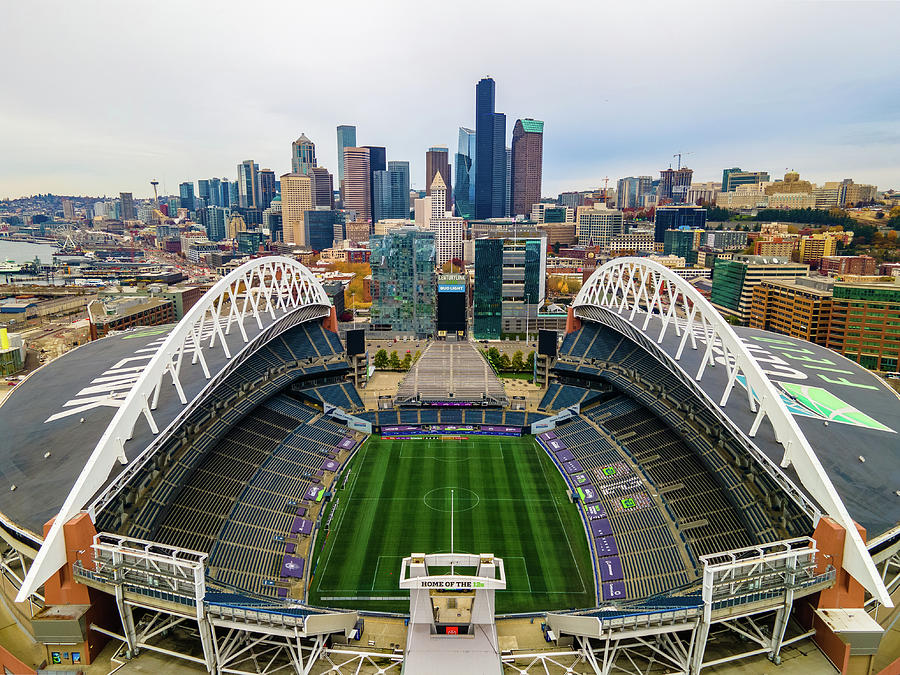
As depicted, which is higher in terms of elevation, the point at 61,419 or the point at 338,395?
the point at 61,419

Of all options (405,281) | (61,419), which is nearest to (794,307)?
(405,281)

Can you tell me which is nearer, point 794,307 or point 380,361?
point 380,361

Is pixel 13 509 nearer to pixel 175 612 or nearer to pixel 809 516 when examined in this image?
pixel 175 612

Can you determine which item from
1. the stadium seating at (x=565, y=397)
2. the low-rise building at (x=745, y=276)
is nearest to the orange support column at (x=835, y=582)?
the stadium seating at (x=565, y=397)

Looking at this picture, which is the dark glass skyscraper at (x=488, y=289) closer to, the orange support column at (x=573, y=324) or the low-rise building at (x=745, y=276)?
the orange support column at (x=573, y=324)

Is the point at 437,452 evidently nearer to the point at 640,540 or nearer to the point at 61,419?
the point at 640,540

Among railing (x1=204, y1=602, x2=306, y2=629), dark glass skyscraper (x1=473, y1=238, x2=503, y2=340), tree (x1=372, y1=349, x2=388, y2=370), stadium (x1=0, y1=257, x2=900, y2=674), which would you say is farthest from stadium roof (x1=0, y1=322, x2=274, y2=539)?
dark glass skyscraper (x1=473, y1=238, x2=503, y2=340)

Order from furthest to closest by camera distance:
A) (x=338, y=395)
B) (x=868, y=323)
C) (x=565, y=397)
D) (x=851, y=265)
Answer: (x=851, y=265), (x=868, y=323), (x=338, y=395), (x=565, y=397)

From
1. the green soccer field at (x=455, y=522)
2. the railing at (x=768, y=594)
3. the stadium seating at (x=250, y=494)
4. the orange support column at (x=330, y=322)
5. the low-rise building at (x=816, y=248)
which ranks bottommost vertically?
the green soccer field at (x=455, y=522)
